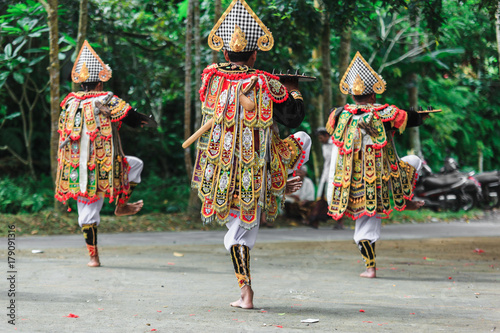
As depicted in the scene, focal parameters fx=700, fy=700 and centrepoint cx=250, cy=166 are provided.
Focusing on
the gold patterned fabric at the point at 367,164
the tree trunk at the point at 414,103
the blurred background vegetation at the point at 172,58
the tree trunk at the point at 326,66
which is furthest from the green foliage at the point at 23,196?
the tree trunk at the point at 414,103

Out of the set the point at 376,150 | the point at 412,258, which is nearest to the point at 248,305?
the point at 376,150

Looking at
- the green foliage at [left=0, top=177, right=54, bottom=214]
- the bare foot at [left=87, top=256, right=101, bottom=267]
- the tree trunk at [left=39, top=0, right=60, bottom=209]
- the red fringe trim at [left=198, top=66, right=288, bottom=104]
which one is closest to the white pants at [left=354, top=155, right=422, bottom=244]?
the red fringe trim at [left=198, top=66, right=288, bottom=104]

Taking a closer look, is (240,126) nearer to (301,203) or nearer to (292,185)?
(292,185)

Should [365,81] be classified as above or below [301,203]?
above

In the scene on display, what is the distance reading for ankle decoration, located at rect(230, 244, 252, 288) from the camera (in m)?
5.71

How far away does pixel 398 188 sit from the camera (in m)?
7.85

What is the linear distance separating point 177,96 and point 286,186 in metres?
11.7

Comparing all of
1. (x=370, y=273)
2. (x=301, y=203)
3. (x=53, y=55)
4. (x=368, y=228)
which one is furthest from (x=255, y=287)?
(x=301, y=203)

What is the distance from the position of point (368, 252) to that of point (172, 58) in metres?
9.68

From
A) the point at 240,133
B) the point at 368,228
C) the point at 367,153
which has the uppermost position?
the point at 240,133

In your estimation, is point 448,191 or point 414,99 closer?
point 448,191

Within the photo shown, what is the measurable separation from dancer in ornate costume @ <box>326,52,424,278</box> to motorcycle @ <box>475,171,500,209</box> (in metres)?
11.8

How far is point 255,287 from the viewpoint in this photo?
679 cm

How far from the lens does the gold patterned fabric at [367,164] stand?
7.62m
